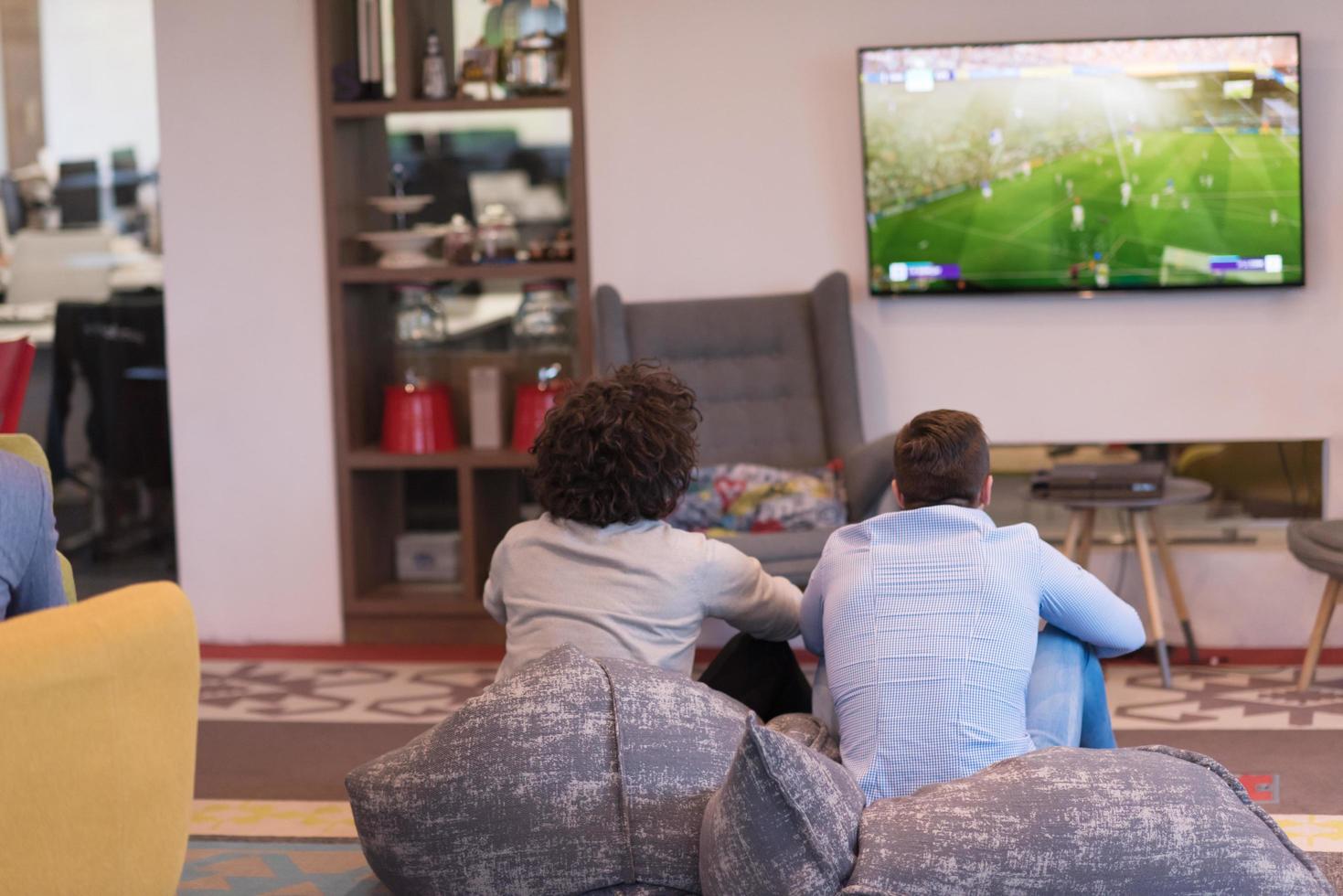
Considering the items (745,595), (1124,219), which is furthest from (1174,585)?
(745,595)

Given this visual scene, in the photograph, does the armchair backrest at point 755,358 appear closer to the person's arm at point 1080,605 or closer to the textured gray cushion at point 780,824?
the person's arm at point 1080,605

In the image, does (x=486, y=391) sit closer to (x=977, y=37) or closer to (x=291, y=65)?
(x=291, y=65)

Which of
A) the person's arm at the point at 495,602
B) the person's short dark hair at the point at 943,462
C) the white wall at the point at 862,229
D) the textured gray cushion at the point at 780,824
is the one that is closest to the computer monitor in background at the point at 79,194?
the white wall at the point at 862,229

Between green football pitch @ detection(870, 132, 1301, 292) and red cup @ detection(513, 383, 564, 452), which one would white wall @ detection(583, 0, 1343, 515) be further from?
red cup @ detection(513, 383, 564, 452)

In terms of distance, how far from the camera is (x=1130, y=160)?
13.8 feet

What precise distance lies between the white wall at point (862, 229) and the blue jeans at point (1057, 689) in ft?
7.20

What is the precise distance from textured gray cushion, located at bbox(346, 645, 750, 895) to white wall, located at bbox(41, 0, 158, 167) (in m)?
A: 3.45

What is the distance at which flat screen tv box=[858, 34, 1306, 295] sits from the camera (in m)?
4.16

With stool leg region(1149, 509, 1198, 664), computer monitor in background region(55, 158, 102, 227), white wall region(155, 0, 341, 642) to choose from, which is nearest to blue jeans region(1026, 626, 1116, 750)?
stool leg region(1149, 509, 1198, 664)

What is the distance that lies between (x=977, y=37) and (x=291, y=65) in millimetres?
2079

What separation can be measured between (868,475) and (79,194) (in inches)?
118

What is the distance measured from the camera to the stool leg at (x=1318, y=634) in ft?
12.3

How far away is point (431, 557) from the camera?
16.0ft

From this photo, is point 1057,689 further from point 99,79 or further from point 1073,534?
point 99,79
